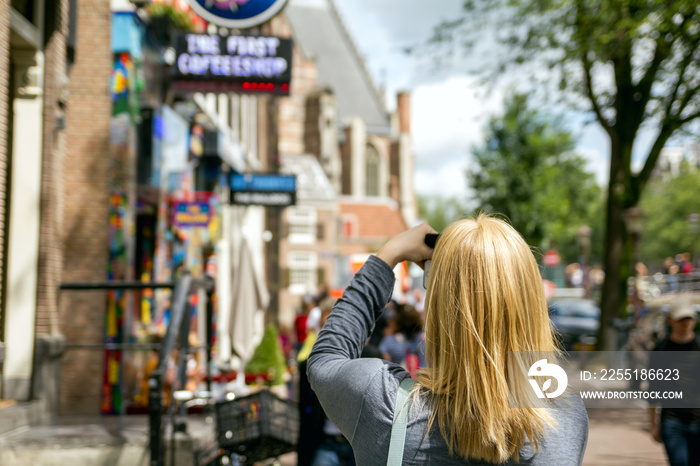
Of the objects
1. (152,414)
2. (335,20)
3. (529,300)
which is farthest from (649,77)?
(335,20)

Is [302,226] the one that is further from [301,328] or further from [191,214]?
[191,214]

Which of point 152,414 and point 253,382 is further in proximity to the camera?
Result: point 253,382

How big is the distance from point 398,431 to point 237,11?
25.6ft

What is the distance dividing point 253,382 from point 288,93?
13.1ft

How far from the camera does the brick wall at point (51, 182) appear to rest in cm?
672

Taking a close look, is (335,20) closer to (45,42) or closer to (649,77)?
(649,77)

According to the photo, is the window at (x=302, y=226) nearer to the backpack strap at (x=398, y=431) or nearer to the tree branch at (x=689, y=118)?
the tree branch at (x=689, y=118)

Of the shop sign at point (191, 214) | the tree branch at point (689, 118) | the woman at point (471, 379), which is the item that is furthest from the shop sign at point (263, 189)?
the woman at point (471, 379)

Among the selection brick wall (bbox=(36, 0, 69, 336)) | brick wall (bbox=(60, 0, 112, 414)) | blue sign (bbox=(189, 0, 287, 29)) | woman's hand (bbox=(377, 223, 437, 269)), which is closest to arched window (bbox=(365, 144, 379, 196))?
blue sign (bbox=(189, 0, 287, 29))

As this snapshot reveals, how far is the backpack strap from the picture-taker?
1440 mm

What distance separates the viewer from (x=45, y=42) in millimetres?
6922

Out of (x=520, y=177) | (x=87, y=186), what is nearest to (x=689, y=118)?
(x=87, y=186)

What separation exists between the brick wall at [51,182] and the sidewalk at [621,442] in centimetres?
541

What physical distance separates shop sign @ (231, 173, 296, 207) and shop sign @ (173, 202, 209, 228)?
147 cm
